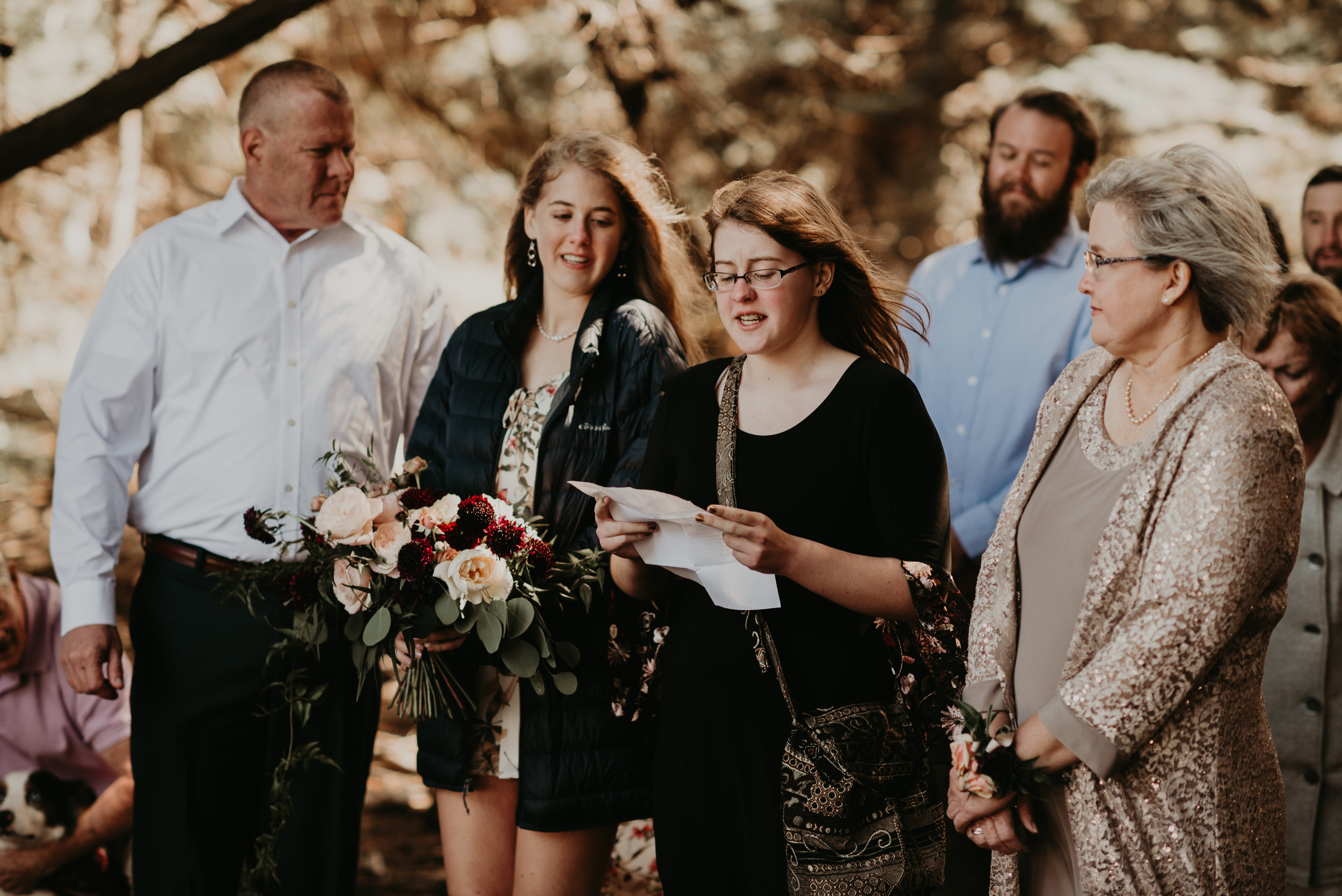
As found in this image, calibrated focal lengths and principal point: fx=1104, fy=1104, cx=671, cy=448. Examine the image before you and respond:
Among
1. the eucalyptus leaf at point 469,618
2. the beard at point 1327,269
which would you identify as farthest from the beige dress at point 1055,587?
the beard at point 1327,269

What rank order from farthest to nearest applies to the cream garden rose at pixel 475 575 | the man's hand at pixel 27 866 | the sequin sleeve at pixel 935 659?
the man's hand at pixel 27 866 < the cream garden rose at pixel 475 575 < the sequin sleeve at pixel 935 659

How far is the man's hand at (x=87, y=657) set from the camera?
304cm

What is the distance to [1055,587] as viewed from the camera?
2.10 metres

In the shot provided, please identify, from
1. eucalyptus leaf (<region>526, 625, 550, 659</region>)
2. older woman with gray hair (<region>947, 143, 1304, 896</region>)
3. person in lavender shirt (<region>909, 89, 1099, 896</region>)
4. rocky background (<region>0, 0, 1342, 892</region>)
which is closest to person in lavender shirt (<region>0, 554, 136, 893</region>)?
eucalyptus leaf (<region>526, 625, 550, 659</region>)

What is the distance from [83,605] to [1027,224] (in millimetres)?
3219

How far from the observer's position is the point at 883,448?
2215mm

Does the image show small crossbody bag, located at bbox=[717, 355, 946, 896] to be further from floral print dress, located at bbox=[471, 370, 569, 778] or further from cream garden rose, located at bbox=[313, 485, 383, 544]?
cream garden rose, located at bbox=[313, 485, 383, 544]

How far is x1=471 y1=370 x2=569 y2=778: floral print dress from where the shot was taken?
2.79 m

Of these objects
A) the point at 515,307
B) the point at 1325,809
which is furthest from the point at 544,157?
the point at 1325,809

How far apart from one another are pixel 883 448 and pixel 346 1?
635cm

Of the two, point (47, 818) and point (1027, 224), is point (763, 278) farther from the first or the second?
point (47, 818)

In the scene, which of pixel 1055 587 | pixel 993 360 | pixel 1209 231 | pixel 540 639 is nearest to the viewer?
pixel 1209 231

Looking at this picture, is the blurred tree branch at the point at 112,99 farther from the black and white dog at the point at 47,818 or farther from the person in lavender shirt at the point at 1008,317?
the person in lavender shirt at the point at 1008,317

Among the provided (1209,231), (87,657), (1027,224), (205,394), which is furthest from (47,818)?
(1027,224)
